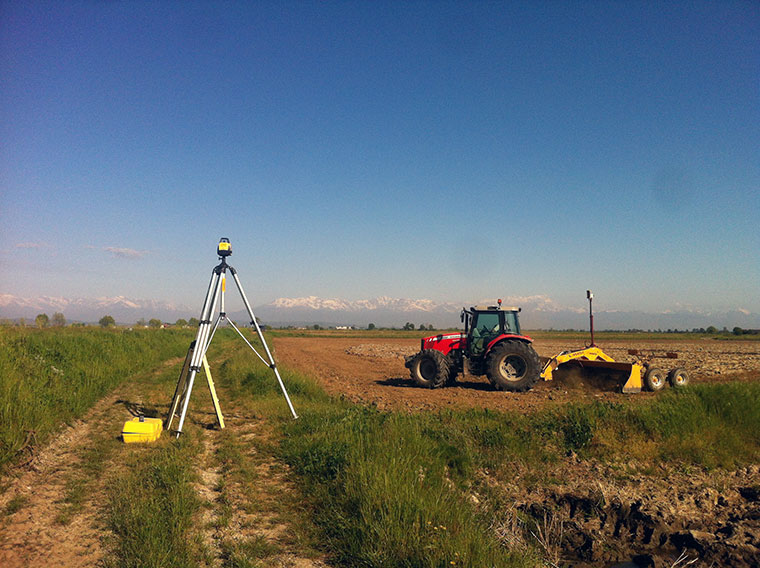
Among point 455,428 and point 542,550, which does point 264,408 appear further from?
point 542,550

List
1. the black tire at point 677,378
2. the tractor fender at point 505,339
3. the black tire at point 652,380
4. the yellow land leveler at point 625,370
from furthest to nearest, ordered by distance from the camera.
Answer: the tractor fender at point 505,339 < the black tire at point 677,378 < the black tire at point 652,380 < the yellow land leveler at point 625,370

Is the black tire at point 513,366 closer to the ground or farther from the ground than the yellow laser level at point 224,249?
closer to the ground

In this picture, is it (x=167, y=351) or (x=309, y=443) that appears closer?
(x=309, y=443)

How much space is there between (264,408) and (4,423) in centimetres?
452

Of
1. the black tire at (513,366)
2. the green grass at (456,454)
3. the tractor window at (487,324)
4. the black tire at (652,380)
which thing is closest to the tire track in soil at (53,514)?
the green grass at (456,454)

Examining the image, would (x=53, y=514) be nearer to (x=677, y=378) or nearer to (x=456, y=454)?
(x=456, y=454)

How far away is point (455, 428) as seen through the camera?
7.95 m

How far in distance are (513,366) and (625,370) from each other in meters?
3.03

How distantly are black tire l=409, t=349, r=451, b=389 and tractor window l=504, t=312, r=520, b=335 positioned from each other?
2073 mm

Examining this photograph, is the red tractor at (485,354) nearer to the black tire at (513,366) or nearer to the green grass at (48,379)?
the black tire at (513,366)

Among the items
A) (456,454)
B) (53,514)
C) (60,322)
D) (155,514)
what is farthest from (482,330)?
(60,322)

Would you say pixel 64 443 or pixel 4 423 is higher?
pixel 4 423

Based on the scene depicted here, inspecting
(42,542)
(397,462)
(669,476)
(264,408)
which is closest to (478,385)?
(264,408)

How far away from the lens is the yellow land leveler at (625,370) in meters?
13.5
